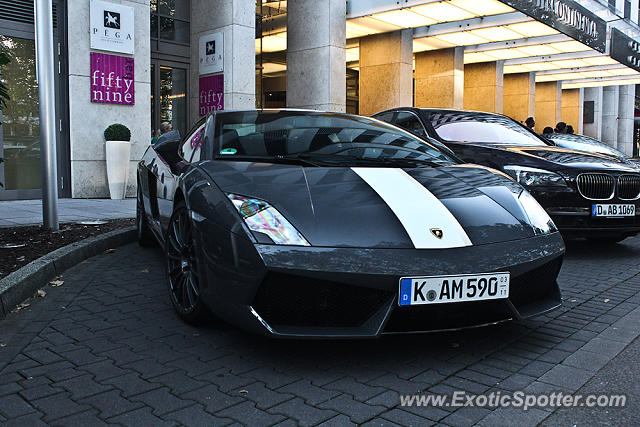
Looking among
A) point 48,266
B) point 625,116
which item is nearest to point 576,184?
point 48,266

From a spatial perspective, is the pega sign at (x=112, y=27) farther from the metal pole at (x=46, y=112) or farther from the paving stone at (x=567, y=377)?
the paving stone at (x=567, y=377)

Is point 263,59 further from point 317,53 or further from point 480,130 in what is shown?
point 480,130

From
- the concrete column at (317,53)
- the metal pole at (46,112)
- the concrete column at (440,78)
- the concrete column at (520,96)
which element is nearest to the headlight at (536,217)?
the metal pole at (46,112)

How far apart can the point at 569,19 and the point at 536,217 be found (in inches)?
668

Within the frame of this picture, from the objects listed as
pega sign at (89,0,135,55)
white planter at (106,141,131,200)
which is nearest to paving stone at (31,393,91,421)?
white planter at (106,141,131,200)

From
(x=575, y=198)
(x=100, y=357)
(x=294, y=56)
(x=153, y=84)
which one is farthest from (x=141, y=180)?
(x=294, y=56)

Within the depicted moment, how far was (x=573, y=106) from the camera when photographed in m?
34.4

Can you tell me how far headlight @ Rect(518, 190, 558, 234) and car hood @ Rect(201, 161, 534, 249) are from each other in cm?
5

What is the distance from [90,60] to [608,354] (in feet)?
33.7

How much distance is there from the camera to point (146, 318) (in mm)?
3594

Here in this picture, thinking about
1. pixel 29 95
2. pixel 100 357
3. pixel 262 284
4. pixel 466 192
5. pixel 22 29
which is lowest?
→ pixel 100 357

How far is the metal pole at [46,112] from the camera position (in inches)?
244

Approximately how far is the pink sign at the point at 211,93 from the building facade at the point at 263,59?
0.14 feet

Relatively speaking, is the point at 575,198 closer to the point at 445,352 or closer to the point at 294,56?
the point at 445,352
